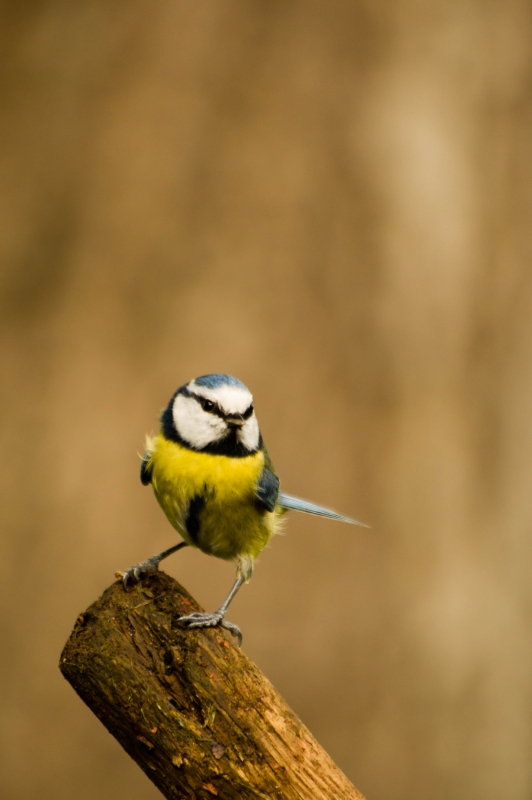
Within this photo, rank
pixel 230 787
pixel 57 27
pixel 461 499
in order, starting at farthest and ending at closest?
pixel 461 499 → pixel 57 27 → pixel 230 787

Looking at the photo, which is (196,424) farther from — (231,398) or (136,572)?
(136,572)

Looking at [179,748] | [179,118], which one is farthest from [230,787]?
[179,118]

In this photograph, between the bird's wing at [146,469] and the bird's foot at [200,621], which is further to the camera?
the bird's wing at [146,469]

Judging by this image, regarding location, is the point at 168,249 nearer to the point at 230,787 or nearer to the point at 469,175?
the point at 469,175

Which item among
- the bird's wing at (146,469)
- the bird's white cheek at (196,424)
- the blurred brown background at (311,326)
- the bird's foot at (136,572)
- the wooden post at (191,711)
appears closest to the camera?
the wooden post at (191,711)

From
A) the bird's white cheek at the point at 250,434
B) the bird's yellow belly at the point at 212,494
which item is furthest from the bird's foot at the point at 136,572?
the bird's white cheek at the point at 250,434

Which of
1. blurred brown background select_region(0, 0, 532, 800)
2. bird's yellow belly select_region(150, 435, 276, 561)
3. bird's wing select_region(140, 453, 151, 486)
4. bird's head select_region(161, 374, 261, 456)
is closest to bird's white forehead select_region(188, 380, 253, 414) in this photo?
bird's head select_region(161, 374, 261, 456)

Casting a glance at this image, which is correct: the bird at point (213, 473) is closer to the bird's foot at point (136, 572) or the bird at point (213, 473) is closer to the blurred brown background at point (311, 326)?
the bird's foot at point (136, 572)

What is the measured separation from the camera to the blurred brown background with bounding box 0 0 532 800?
197cm

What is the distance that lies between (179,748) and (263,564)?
3.88 ft

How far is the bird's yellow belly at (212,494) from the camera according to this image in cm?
110

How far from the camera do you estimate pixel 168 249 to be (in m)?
2.04

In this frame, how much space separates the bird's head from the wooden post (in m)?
0.29

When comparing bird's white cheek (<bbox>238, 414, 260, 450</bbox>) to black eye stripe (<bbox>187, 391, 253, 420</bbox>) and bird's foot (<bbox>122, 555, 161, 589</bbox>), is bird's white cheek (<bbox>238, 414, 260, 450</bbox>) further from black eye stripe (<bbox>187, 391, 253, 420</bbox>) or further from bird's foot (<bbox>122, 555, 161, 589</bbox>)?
bird's foot (<bbox>122, 555, 161, 589</bbox>)
